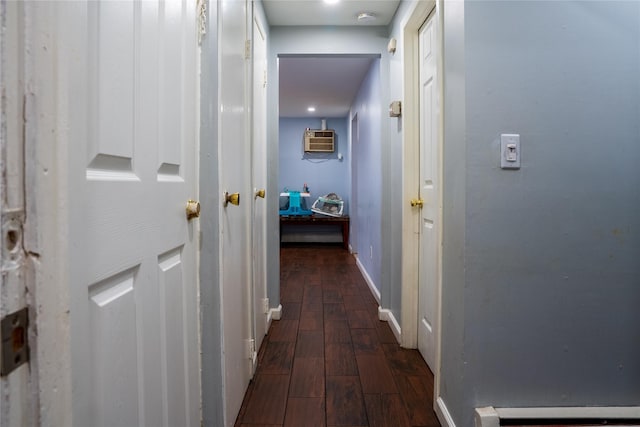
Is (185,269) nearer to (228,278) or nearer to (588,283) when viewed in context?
(228,278)

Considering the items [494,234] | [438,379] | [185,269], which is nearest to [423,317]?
[438,379]

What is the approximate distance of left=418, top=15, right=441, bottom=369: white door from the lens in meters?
2.03

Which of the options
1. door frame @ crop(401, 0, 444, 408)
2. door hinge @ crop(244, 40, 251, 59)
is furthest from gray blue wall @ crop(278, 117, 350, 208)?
door hinge @ crop(244, 40, 251, 59)

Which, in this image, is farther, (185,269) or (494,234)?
(494,234)

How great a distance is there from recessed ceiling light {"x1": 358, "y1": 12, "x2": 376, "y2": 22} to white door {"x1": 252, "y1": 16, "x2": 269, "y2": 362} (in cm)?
69

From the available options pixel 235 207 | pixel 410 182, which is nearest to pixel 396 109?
pixel 410 182

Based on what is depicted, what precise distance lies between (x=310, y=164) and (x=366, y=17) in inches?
166

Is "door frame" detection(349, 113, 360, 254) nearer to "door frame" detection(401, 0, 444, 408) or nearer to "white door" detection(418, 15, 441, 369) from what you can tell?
"door frame" detection(401, 0, 444, 408)

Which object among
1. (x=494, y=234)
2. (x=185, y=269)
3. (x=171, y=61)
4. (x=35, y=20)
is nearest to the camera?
(x=35, y=20)

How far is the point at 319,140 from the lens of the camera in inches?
260

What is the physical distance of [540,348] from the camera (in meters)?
1.38

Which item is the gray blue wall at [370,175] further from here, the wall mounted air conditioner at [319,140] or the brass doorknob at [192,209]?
the brass doorknob at [192,209]

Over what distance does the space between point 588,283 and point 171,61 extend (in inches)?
62.6

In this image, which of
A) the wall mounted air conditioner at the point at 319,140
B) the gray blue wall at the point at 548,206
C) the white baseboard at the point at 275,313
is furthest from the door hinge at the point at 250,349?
the wall mounted air conditioner at the point at 319,140
